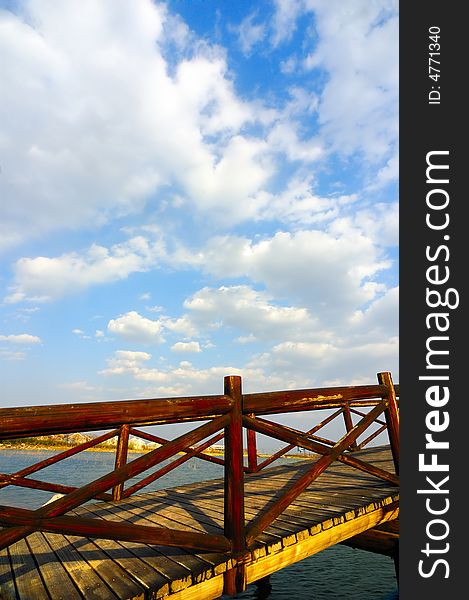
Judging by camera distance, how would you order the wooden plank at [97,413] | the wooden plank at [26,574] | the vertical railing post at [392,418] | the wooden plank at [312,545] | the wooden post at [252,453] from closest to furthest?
the wooden plank at [97,413], the wooden plank at [26,574], the wooden plank at [312,545], the vertical railing post at [392,418], the wooden post at [252,453]

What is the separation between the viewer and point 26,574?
3.24 meters

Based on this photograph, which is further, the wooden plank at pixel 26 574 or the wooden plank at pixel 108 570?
the wooden plank at pixel 26 574

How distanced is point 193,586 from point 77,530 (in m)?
1.09

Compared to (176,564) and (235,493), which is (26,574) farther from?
(235,493)

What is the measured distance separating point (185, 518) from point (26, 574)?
62.6 inches

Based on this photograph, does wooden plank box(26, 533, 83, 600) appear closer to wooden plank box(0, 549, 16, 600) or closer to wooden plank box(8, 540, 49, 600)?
wooden plank box(8, 540, 49, 600)

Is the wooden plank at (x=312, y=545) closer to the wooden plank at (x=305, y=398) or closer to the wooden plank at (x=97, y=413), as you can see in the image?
the wooden plank at (x=305, y=398)

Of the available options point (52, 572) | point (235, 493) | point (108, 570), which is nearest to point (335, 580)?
point (235, 493)

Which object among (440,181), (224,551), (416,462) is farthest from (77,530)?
(440,181)

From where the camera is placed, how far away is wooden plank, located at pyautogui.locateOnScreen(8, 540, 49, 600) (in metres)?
2.89

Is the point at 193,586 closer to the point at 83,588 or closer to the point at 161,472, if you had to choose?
the point at 83,588

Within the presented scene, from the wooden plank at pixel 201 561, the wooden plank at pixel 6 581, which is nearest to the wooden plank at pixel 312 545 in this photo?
the wooden plank at pixel 201 561

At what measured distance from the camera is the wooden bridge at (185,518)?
260 cm

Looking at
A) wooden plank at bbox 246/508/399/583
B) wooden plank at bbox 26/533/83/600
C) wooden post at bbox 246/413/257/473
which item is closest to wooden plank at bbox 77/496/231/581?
wooden plank at bbox 246/508/399/583
